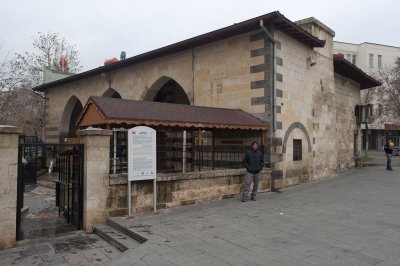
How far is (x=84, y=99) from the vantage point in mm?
18922

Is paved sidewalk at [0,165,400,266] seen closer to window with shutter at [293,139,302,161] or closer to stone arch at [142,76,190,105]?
window with shutter at [293,139,302,161]

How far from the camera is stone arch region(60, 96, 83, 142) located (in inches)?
815

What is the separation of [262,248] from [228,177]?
3878 mm

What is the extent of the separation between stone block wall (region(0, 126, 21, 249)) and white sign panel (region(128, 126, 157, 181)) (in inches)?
81.1

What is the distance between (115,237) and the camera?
19.0 ft

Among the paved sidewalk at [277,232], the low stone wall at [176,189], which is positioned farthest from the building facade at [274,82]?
the paved sidewalk at [277,232]

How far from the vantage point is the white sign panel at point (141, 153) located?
22.4 feet

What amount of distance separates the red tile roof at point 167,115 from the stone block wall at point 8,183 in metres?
1.76

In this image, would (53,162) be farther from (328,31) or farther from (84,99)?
(328,31)

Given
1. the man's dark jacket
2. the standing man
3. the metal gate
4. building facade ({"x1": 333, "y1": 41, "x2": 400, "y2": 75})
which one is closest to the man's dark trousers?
the standing man

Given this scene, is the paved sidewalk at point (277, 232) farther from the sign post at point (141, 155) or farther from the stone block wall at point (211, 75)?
the stone block wall at point (211, 75)

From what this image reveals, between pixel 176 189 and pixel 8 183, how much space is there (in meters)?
3.43

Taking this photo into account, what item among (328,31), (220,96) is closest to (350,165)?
(328,31)

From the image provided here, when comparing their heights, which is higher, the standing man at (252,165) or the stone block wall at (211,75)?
the stone block wall at (211,75)
